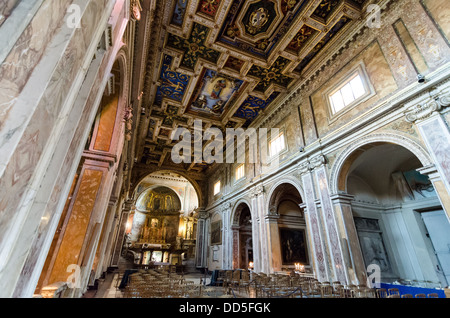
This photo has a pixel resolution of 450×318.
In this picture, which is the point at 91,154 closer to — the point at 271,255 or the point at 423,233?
the point at 271,255

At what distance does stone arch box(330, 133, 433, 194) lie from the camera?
529cm

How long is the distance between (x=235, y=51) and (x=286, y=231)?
8627 mm

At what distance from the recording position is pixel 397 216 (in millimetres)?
8297

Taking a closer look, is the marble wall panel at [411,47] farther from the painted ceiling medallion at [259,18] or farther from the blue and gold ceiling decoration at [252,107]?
the blue and gold ceiling decoration at [252,107]

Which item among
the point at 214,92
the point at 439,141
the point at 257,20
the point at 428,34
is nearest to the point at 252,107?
the point at 214,92

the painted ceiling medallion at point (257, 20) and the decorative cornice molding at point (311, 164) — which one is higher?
the painted ceiling medallion at point (257, 20)

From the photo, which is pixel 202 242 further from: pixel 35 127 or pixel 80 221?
pixel 35 127

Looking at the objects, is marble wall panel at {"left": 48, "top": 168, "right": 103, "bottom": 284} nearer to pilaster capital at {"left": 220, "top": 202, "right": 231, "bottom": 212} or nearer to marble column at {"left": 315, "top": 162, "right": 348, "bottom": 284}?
marble column at {"left": 315, "top": 162, "right": 348, "bottom": 284}

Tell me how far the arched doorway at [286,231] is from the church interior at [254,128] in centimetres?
7

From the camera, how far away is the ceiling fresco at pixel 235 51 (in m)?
6.75

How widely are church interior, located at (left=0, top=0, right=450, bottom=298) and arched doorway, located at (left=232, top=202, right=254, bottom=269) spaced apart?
22 cm

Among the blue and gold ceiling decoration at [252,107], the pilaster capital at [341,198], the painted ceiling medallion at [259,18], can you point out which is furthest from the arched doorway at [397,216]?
the blue and gold ceiling decoration at [252,107]

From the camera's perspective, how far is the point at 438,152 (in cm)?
447

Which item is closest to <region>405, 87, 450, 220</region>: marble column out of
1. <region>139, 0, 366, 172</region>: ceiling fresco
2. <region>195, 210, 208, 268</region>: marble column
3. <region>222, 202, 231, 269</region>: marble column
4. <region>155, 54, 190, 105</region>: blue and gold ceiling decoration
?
<region>139, 0, 366, 172</region>: ceiling fresco
